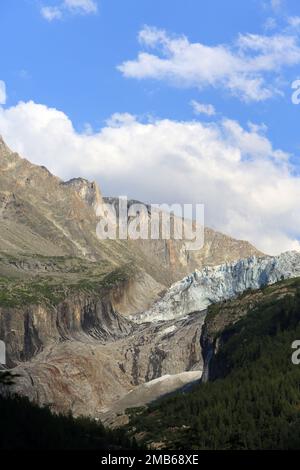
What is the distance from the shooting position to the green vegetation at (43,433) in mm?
103581

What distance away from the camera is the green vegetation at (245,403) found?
12162cm

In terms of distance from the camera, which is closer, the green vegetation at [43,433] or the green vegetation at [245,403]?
the green vegetation at [43,433]

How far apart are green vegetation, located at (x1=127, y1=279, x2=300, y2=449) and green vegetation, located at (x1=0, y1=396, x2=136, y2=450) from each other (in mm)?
9342

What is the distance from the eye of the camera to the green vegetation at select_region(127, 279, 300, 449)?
122m

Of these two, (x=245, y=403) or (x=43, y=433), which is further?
(x=245, y=403)

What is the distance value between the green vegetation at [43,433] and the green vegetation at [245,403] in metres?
9.34

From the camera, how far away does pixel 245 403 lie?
436 feet

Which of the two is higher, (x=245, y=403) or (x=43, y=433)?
(x=245, y=403)

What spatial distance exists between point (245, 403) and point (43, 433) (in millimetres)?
36432

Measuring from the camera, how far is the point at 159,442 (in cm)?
12788

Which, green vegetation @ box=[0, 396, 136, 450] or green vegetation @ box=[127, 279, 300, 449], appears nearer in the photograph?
green vegetation @ box=[0, 396, 136, 450]

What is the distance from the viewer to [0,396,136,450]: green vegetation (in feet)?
340
